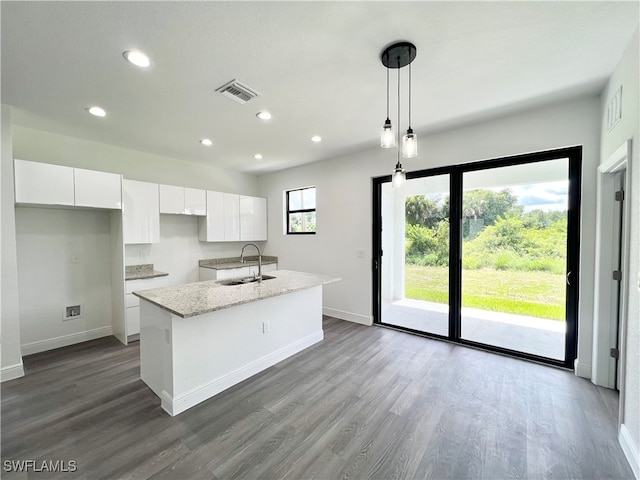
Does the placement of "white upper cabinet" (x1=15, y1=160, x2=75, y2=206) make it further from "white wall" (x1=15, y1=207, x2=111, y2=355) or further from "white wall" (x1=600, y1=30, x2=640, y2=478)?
"white wall" (x1=600, y1=30, x2=640, y2=478)

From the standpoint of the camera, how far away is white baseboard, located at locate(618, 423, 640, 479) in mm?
1532

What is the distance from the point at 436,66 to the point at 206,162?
3937mm

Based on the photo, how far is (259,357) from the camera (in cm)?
276

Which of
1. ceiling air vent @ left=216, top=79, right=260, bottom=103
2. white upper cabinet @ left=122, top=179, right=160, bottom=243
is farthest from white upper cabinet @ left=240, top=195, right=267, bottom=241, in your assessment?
ceiling air vent @ left=216, top=79, right=260, bottom=103

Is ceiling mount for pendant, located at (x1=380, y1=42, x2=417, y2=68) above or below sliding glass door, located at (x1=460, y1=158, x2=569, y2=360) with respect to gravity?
above

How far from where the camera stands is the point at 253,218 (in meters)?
5.27

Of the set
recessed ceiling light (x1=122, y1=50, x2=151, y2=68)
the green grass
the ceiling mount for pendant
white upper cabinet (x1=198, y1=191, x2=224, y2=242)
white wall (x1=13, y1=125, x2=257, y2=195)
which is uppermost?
the ceiling mount for pendant

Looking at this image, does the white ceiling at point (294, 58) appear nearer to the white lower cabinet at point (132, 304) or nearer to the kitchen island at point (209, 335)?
the kitchen island at point (209, 335)

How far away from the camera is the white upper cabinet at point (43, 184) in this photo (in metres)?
2.72

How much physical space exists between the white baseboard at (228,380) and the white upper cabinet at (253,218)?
261 centimetres

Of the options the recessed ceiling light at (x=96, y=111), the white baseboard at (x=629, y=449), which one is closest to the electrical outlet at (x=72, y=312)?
the recessed ceiling light at (x=96, y=111)

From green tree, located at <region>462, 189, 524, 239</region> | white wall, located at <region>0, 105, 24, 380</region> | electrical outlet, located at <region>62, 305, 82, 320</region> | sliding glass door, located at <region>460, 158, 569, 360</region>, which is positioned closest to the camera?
white wall, located at <region>0, 105, 24, 380</region>

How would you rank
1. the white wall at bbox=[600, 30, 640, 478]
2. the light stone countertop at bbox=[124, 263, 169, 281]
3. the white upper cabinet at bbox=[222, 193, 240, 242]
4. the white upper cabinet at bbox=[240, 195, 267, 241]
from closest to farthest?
the white wall at bbox=[600, 30, 640, 478] → the light stone countertop at bbox=[124, 263, 169, 281] → the white upper cabinet at bbox=[222, 193, 240, 242] → the white upper cabinet at bbox=[240, 195, 267, 241]

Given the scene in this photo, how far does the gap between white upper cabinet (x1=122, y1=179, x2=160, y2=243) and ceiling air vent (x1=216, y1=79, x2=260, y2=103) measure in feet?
7.16
